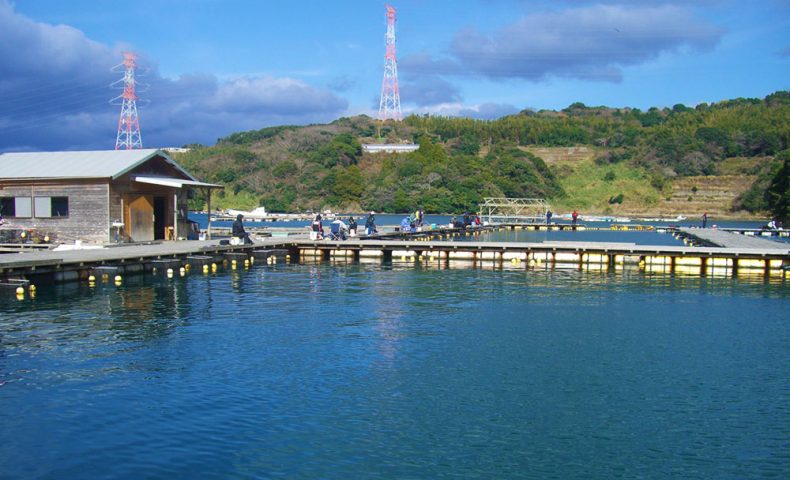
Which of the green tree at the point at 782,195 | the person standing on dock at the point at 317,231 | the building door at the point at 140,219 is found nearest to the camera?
the building door at the point at 140,219

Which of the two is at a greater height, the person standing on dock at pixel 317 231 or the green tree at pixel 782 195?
the green tree at pixel 782 195

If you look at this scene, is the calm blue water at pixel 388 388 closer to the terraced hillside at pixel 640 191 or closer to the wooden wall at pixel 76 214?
the wooden wall at pixel 76 214

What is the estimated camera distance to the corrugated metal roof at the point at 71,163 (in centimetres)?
3369

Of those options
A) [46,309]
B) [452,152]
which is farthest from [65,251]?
[452,152]

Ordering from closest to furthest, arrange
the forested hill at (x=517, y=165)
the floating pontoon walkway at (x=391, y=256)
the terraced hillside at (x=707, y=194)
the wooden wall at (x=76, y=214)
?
1. the floating pontoon walkway at (x=391, y=256)
2. the wooden wall at (x=76, y=214)
3. the terraced hillside at (x=707, y=194)
4. the forested hill at (x=517, y=165)

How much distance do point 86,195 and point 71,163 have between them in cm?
295

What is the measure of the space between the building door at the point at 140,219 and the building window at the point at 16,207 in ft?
14.2

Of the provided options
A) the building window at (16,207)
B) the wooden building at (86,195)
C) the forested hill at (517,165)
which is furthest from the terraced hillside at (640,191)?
the building window at (16,207)

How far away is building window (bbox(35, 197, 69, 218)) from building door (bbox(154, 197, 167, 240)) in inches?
184

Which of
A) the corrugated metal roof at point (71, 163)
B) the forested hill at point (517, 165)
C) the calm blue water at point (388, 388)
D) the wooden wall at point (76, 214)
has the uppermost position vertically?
the forested hill at point (517, 165)

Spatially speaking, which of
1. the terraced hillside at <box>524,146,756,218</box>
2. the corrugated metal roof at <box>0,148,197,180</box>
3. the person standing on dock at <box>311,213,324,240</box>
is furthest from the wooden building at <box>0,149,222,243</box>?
the terraced hillside at <box>524,146,756,218</box>

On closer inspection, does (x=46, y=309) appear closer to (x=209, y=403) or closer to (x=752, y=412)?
(x=209, y=403)

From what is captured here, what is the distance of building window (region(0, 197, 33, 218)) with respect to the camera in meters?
34.3

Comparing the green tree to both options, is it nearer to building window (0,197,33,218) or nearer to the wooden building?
the wooden building
